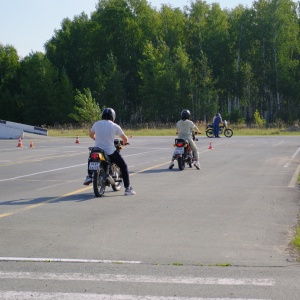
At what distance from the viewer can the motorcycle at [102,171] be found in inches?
527

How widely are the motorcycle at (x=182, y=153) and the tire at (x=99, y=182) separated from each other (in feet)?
21.9

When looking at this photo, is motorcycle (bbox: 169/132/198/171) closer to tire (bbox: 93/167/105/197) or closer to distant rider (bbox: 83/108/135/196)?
distant rider (bbox: 83/108/135/196)

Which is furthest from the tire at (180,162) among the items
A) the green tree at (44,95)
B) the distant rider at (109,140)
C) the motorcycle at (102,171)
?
the green tree at (44,95)

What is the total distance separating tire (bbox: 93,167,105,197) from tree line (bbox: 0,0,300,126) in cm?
6395

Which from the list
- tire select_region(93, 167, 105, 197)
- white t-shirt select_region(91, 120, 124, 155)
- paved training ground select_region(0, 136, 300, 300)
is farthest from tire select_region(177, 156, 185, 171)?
tire select_region(93, 167, 105, 197)

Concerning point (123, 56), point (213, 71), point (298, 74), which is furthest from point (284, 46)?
point (123, 56)

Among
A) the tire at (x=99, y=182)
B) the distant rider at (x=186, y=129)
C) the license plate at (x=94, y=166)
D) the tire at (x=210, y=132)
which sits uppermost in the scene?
the distant rider at (x=186, y=129)

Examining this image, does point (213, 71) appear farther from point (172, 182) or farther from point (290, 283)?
point (290, 283)

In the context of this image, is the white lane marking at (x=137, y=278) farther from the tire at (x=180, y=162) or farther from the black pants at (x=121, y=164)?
the tire at (x=180, y=162)

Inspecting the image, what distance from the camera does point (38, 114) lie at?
94438 mm

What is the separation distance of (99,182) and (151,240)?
4.84m

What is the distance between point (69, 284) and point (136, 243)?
2273mm

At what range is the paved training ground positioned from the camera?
646cm

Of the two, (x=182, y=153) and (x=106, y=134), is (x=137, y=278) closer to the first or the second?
(x=106, y=134)
